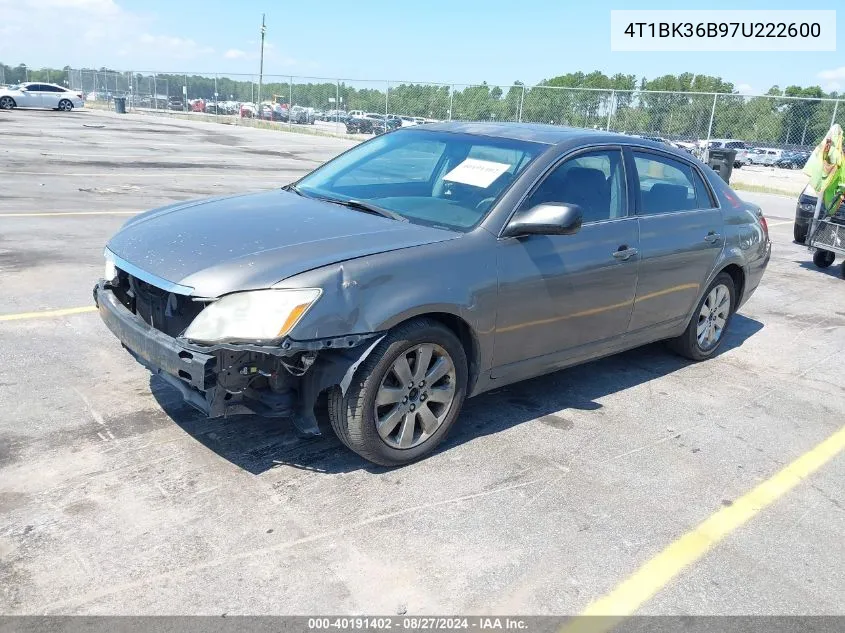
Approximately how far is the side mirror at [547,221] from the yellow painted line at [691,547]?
5.30ft

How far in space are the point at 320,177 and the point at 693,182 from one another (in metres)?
2.76

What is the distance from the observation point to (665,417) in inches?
189

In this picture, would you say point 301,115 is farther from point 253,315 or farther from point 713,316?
point 253,315

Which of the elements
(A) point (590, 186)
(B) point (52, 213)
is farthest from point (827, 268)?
(B) point (52, 213)

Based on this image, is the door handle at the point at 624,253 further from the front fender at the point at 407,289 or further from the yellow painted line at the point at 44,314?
the yellow painted line at the point at 44,314

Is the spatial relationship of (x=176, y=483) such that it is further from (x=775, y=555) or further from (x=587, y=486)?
(x=775, y=555)

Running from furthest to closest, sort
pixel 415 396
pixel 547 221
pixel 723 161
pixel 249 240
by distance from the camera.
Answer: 1. pixel 723 161
2. pixel 547 221
3. pixel 415 396
4. pixel 249 240

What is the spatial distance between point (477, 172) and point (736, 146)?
2286 centimetres

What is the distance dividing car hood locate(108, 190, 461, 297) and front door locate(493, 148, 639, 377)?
51 centimetres

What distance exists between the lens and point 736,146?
24.5 m

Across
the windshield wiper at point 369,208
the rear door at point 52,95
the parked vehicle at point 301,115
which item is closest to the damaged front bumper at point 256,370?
the windshield wiper at point 369,208

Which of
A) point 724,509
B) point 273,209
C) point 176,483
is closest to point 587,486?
point 724,509

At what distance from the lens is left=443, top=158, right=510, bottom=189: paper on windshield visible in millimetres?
4355

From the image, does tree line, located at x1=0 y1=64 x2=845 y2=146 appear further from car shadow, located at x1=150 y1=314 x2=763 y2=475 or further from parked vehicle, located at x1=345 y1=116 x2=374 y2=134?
car shadow, located at x1=150 y1=314 x2=763 y2=475
